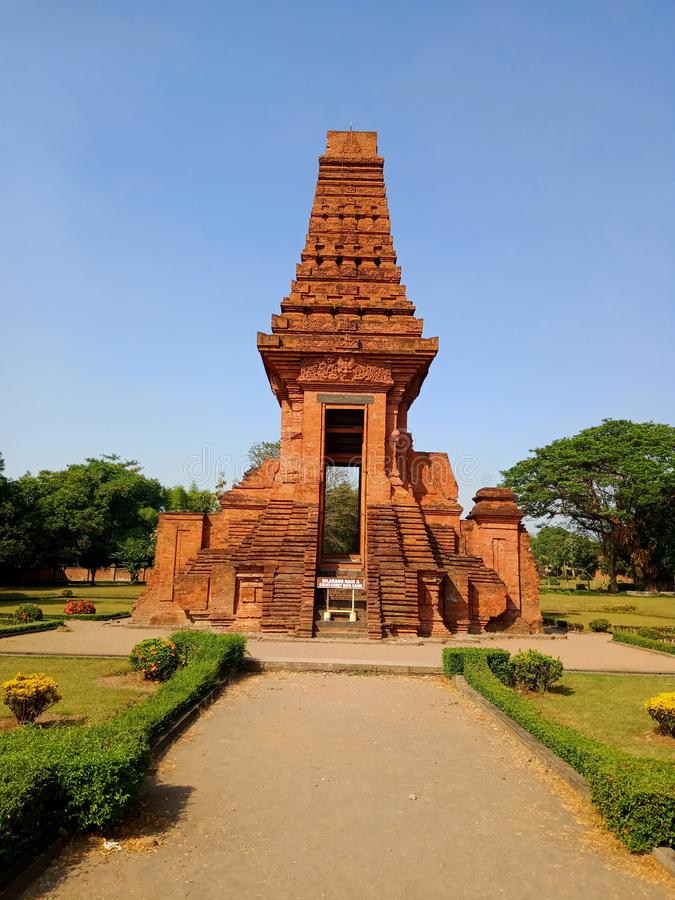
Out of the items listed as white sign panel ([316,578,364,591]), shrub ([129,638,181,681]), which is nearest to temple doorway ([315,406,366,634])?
white sign panel ([316,578,364,591])

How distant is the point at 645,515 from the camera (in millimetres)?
39031

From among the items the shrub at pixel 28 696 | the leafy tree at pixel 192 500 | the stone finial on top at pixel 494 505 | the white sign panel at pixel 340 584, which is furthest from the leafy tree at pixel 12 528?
the shrub at pixel 28 696

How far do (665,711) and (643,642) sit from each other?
905cm

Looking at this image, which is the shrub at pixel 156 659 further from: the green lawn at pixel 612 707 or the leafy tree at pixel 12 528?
the leafy tree at pixel 12 528

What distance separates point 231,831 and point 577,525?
143ft

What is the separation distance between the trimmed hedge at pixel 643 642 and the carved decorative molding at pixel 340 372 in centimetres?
905

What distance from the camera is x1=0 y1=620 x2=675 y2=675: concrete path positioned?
1152 centimetres

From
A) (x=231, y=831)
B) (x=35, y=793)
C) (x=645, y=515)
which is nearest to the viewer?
(x=35, y=793)

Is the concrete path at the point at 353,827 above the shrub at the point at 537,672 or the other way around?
the other way around

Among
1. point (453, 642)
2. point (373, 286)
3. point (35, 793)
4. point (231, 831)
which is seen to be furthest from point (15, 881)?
point (373, 286)

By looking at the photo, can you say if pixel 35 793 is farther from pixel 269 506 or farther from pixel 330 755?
pixel 269 506

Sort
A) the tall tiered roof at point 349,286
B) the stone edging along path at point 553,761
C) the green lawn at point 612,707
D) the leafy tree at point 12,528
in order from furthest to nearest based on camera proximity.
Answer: the leafy tree at point 12,528 → the tall tiered roof at point 349,286 → the green lawn at point 612,707 → the stone edging along path at point 553,761

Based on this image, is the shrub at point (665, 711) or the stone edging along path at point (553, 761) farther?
the shrub at point (665, 711)

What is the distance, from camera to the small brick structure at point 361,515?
14.9m
